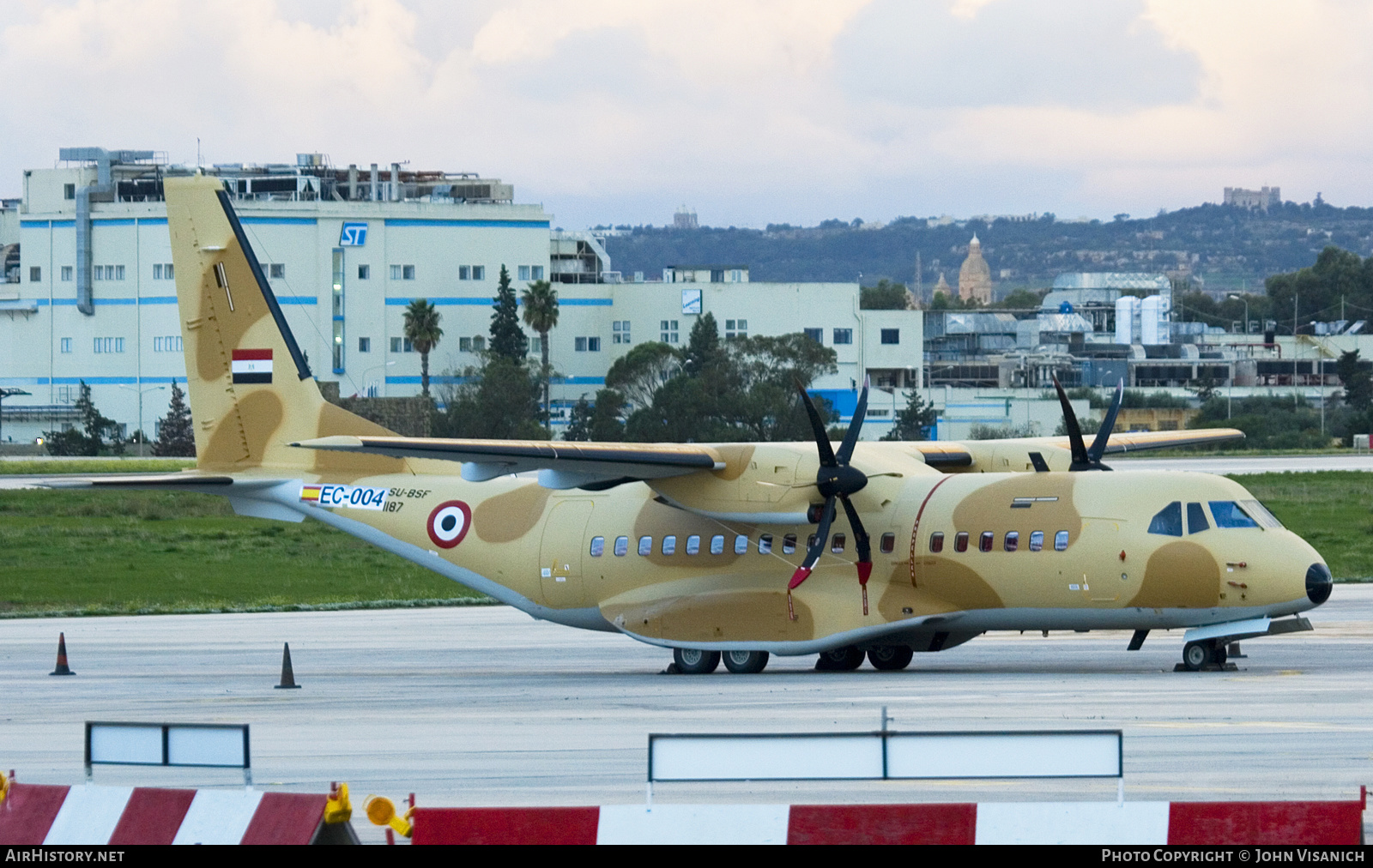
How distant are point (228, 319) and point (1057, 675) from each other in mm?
14728

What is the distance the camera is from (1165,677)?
21906 millimetres

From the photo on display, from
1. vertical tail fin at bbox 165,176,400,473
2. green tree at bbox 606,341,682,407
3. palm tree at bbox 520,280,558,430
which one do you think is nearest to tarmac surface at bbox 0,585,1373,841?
vertical tail fin at bbox 165,176,400,473

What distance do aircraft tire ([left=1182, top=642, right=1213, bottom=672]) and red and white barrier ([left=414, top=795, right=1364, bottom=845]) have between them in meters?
13.2

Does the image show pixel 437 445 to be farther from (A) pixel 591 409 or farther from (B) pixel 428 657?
(A) pixel 591 409

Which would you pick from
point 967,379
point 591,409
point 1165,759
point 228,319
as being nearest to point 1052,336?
point 967,379

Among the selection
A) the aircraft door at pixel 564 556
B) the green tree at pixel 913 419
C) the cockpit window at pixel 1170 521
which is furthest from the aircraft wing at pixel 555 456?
the green tree at pixel 913 419

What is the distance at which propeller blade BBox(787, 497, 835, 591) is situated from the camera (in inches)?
936

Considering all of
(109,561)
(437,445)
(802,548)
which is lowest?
(109,561)

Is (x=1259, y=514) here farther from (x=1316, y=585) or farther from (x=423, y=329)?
(x=423, y=329)

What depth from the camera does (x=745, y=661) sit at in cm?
2512

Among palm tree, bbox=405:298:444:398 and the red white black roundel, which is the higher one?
palm tree, bbox=405:298:444:398

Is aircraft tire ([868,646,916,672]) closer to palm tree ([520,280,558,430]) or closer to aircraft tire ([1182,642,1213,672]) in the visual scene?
aircraft tire ([1182,642,1213,672])

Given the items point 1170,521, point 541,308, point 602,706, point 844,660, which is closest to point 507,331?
point 541,308

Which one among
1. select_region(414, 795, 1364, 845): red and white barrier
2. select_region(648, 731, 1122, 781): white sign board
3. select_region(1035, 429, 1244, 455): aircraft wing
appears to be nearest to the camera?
select_region(414, 795, 1364, 845): red and white barrier
